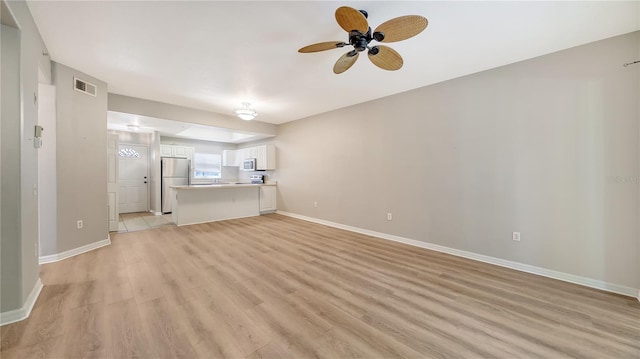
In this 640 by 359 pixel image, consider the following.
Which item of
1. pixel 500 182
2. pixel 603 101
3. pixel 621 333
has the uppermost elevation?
pixel 603 101

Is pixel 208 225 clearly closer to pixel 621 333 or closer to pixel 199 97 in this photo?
pixel 199 97

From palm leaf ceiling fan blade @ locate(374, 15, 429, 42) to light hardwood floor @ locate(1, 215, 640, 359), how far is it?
7.60 ft

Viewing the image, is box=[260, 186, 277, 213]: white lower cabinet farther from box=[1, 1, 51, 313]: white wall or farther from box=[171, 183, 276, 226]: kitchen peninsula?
box=[1, 1, 51, 313]: white wall

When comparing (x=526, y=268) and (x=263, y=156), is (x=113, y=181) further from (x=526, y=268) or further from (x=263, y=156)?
(x=526, y=268)

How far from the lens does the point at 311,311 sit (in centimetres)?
200

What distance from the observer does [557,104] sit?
2.68 metres

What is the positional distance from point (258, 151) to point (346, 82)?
4.12m

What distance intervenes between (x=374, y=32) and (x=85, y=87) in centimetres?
415

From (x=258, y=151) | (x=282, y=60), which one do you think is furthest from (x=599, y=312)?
(x=258, y=151)

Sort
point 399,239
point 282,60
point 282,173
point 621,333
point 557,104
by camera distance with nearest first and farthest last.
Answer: point 621,333, point 557,104, point 282,60, point 399,239, point 282,173

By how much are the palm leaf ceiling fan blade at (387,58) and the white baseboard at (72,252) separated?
464cm

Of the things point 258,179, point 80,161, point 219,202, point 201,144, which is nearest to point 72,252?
point 80,161

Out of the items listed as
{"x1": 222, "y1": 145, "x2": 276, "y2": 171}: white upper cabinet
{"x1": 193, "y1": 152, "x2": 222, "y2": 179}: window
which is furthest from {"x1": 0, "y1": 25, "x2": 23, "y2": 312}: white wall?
{"x1": 193, "y1": 152, "x2": 222, "y2": 179}: window

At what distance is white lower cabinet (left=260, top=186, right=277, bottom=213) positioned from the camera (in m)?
6.60
